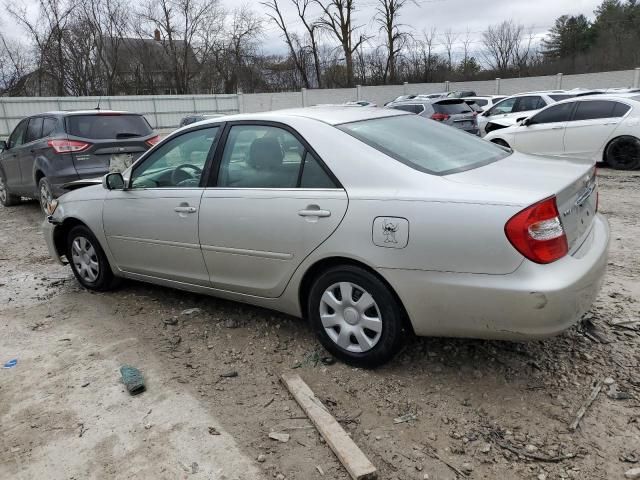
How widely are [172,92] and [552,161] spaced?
4238 centimetres

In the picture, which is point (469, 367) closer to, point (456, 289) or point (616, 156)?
point (456, 289)

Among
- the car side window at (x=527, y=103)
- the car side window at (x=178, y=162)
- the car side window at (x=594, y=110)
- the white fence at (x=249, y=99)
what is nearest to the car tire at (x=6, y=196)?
the car side window at (x=178, y=162)

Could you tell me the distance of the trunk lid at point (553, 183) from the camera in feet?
9.08

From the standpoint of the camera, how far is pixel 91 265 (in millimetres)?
5008

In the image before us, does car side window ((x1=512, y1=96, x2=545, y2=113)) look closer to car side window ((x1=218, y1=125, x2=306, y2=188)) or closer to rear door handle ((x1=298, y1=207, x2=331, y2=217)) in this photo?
car side window ((x1=218, y1=125, x2=306, y2=188))

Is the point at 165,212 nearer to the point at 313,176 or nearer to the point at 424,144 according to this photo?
the point at 313,176

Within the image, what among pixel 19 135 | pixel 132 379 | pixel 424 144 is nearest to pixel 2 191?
pixel 19 135

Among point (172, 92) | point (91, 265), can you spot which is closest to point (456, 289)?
point (91, 265)

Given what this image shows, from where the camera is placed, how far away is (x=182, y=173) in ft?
13.5

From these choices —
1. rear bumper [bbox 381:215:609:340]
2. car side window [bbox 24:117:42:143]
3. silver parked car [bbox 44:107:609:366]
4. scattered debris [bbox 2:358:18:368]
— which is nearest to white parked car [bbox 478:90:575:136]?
car side window [bbox 24:117:42:143]

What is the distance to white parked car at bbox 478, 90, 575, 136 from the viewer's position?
14375 millimetres

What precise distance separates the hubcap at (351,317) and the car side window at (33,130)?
22.8ft

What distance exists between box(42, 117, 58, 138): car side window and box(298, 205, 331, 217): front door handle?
20.5 feet

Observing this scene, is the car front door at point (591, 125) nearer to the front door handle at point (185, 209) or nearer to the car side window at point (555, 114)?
the car side window at point (555, 114)
